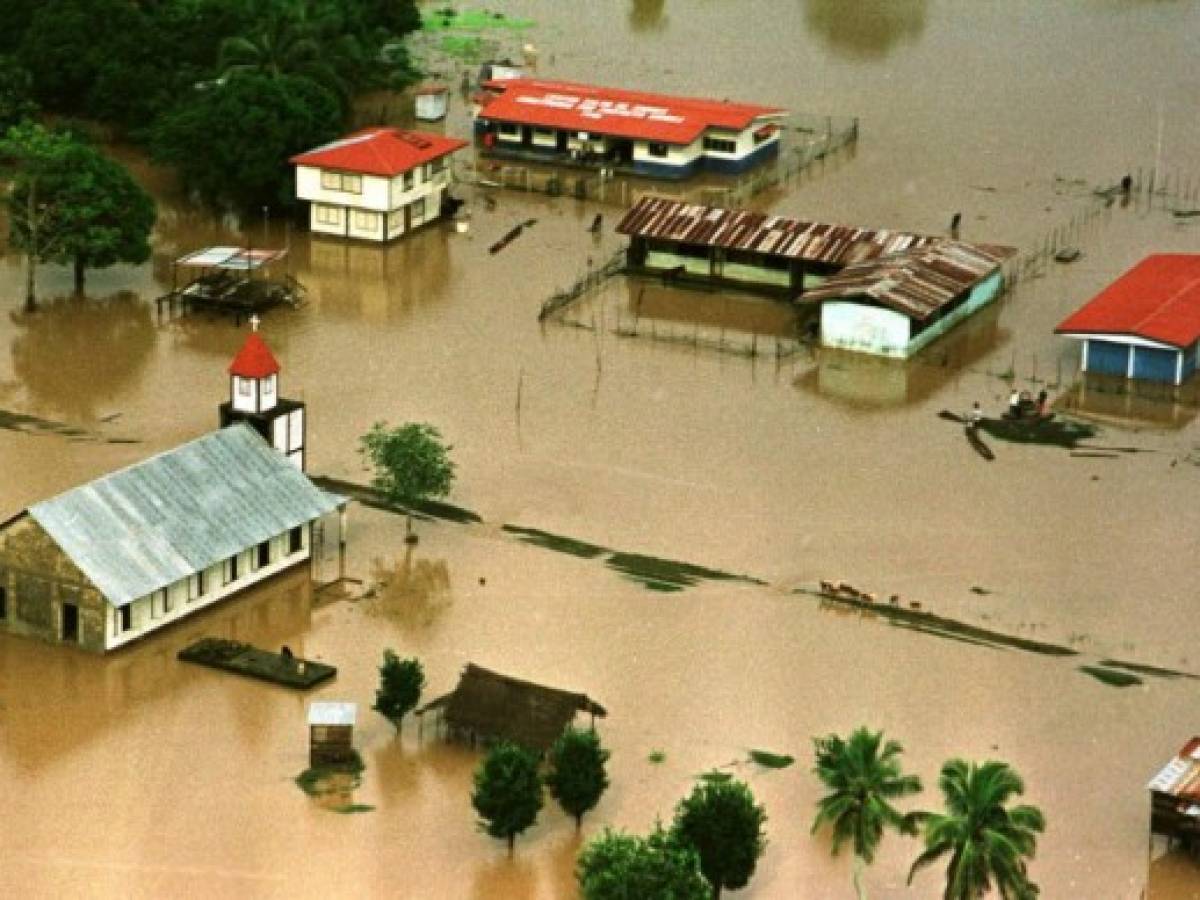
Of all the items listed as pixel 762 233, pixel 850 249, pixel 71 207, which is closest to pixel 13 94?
pixel 71 207

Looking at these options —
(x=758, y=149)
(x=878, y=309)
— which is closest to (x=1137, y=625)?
(x=878, y=309)

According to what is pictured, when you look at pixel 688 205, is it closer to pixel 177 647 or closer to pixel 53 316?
pixel 53 316

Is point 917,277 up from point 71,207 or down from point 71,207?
down

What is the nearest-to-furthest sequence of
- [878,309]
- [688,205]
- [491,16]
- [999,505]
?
[999,505] < [878,309] < [688,205] < [491,16]

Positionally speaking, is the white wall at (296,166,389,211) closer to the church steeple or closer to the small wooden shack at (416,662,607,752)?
the church steeple

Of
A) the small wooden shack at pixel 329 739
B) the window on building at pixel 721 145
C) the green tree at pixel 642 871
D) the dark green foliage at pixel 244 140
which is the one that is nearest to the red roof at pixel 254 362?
the small wooden shack at pixel 329 739

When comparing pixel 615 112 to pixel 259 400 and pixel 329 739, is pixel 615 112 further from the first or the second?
pixel 329 739
